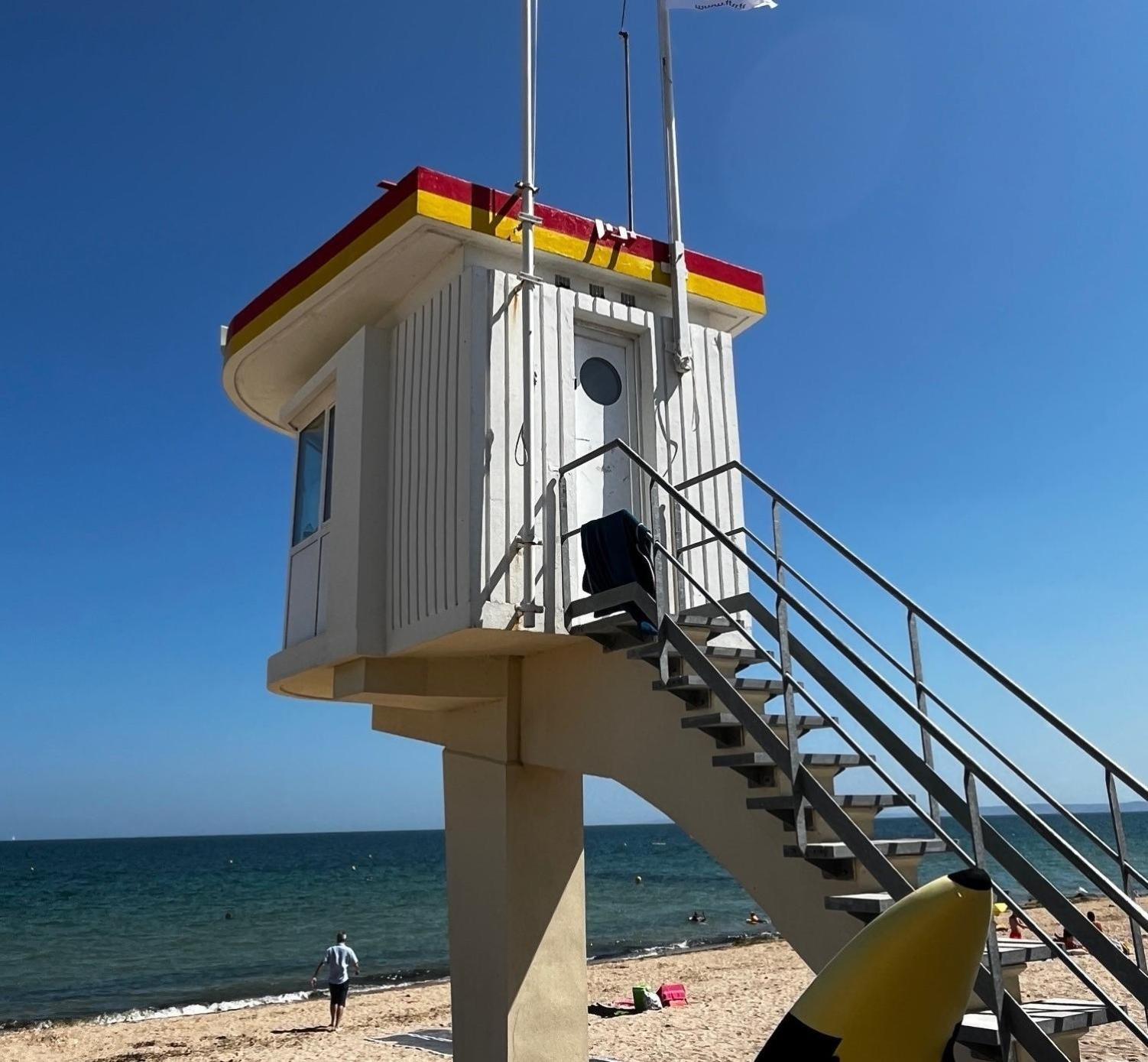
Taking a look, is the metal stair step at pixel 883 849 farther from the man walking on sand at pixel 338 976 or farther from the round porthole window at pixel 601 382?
the man walking on sand at pixel 338 976

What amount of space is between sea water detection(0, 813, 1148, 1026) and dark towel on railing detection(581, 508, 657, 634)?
2.23m

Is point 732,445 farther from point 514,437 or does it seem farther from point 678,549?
point 514,437

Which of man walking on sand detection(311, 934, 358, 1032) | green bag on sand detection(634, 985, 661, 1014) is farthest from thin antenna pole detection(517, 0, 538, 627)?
man walking on sand detection(311, 934, 358, 1032)

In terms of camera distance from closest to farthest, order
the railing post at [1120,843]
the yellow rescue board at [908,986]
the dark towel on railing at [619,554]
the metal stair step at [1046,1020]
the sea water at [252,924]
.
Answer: the yellow rescue board at [908,986] < the metal stair step at [1046,1020] < the railing post at [1120,843] < the dark towel on railing at [619,554] < the sea water at [252,924]

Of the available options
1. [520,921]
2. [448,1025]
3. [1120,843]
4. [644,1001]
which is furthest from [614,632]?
[448,1025]

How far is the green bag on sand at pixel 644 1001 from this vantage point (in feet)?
59.5

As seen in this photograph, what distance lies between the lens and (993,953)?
13.2ft

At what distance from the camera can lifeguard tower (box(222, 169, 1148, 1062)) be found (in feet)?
21.8

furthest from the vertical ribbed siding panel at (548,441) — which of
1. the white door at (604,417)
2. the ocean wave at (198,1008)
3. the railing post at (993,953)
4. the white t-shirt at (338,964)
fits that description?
the ocean wave at (198,1008)

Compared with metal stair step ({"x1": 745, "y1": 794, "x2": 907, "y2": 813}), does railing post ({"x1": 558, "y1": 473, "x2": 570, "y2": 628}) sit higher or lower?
higher

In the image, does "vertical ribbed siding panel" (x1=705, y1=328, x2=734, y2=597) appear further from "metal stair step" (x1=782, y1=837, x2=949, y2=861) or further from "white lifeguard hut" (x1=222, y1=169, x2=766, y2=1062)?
"metal stair step" (x1=782, y1=837, x2=949, y2=861)

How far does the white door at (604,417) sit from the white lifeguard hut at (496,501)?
0.8 inches

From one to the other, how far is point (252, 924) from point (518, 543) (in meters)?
42.3

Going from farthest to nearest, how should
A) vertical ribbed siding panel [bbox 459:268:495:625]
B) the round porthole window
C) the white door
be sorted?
the round porthole window
the white door
vertical ribbed siding panel [bbox 459:268:495:625]
